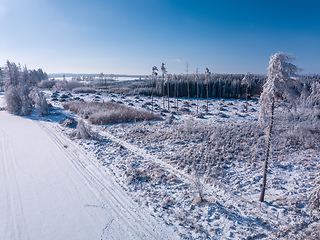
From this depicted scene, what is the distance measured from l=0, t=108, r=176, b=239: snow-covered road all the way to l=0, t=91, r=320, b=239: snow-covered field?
0.04 metres

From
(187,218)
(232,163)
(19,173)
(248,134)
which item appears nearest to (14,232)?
(19,173)

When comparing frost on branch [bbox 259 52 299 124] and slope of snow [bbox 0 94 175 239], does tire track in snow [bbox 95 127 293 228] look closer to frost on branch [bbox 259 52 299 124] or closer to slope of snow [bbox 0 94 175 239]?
slope of snow [bbox 0 94 175 239]

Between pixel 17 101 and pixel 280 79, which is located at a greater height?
pixel 280 79

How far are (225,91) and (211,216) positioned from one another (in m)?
68.5

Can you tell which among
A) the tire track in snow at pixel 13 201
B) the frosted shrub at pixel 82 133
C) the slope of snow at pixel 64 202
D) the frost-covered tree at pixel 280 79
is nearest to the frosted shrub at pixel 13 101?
the frosted shrub at pixel 82 133

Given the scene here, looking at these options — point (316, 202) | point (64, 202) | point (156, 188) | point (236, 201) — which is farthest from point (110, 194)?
point (316, 202)

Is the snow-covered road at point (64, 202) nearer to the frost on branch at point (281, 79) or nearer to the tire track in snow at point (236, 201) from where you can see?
the tire track in snow at point (236, 201)

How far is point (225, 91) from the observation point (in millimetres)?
68250

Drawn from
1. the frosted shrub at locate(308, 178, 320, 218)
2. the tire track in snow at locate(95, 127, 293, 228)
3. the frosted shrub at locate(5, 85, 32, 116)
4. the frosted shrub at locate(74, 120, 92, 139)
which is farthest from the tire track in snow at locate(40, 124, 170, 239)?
the frosted shrub at locate(5, 85, 32, 116)

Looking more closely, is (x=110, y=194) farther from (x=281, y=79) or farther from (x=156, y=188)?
(x=281, y=79)

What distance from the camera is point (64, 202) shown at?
7.37 m

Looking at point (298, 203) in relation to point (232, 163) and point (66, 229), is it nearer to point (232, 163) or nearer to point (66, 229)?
point (232, 163)

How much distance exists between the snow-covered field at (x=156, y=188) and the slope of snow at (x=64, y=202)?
0.13 ft

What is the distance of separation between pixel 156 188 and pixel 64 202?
4.28 m
